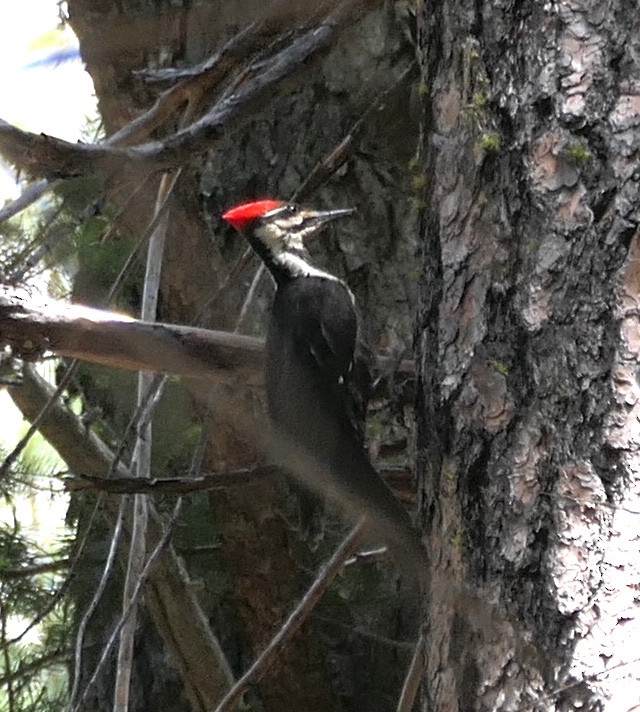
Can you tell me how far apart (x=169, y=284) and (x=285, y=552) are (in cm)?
67

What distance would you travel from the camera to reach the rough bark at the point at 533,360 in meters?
1.44

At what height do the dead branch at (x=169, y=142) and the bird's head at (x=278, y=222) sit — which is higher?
the bird's head at (x=278, y=222)

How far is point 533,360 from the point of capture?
5.15 feet

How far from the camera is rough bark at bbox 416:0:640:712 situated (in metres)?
1.44

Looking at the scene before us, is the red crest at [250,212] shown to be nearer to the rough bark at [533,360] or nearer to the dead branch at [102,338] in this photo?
Answer: the dead branch at [102,338]

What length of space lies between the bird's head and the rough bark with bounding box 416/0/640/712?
85cm

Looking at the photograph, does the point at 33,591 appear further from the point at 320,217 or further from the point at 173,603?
the point at 320,217

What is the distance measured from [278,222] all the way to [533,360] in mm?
1152

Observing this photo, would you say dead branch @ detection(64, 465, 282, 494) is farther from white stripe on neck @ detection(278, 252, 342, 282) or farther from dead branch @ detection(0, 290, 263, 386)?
white stripe on neck @ detection(278, 252, 342, 282)

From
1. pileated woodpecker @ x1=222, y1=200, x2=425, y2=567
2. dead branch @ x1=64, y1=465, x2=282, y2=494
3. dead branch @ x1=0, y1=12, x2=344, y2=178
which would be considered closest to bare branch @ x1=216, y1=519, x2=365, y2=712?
pileated woodpecker @ x1=222, y1=200, x2=425, y2=567

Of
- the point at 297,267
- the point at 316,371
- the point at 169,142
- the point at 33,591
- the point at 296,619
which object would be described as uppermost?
the point at 297,267

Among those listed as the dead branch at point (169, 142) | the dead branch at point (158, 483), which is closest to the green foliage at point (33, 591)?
the dead branch at point (158, 483)

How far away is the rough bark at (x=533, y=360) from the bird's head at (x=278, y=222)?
0.85 m

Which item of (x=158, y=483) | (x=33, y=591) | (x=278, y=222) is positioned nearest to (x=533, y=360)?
(x=158, y=483)
